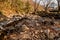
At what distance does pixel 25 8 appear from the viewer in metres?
20.1

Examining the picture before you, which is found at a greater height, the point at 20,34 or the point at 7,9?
the point at 20,34

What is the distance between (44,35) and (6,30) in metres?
1.24

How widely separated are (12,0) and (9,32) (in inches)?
589

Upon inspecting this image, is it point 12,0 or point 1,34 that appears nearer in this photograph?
point 1,34

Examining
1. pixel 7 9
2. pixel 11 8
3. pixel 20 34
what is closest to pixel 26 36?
pixel 20 34

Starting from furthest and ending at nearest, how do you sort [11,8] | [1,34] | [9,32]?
[11,8]
[9,32]
[1,34]

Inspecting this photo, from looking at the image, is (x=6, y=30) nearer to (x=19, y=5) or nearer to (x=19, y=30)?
(x=19, y=30)

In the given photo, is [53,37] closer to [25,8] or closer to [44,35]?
[44,35]

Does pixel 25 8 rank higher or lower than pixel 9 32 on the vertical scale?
lower

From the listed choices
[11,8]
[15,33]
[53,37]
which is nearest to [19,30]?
[15,33]

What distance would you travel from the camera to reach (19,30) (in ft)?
19.0

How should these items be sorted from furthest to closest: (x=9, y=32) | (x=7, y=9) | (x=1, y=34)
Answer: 1. (x=7, y=9)
2. (x=9, y=32)
3. (x=1, y=34)

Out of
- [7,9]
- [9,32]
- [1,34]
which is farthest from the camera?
[7,9]

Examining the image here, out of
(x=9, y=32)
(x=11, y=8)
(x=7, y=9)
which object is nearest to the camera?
(x=9, y=32)
